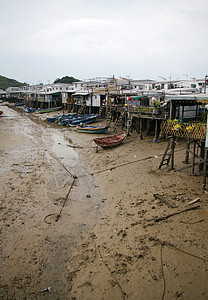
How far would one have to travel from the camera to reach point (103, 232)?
866 centimetres

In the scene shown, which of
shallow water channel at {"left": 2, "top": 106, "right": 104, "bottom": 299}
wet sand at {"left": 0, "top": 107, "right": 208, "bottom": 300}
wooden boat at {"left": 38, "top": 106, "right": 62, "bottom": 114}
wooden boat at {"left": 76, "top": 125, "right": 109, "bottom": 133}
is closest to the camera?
wet sand at {"left": 0, "top": 107, "right": 208, "bottom": 300}

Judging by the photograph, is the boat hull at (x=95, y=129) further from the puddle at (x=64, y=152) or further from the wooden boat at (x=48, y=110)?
the wooden boat at (x=48, y=110)

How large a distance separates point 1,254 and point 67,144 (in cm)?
1651

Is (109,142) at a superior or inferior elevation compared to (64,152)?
superior

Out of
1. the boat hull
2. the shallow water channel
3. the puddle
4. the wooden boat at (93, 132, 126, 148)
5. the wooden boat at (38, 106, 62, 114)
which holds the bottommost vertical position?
the shallow water channel

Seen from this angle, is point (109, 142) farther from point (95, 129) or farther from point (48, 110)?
point (48, 110)

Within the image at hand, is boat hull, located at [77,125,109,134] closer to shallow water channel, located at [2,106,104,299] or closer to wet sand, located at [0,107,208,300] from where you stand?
shallow water channel, located at [2,106,104,299]

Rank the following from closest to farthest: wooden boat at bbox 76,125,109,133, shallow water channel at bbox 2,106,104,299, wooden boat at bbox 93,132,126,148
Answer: shallow water channel at bbox 2,106,104,299, wooden boat at bbox 93,132,126,148, wooden boat at bbox 76,125,109,133

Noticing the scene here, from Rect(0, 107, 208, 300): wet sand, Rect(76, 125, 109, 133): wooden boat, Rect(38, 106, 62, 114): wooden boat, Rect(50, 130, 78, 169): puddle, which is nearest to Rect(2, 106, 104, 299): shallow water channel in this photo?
Rect(0, 107, 208, 300): wet sand

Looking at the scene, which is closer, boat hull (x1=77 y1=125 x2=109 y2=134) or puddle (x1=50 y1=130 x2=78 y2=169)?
puddle (x1=50 y1=130 x2=78 y2=169)

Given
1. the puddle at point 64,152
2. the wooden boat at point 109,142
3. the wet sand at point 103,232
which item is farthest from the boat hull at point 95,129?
the wet sand at point 103,232

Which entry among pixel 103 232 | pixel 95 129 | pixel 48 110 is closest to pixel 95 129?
pixel 95 129

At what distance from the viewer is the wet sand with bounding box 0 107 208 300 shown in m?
6.34

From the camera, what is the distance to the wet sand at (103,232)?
634 centimetres
